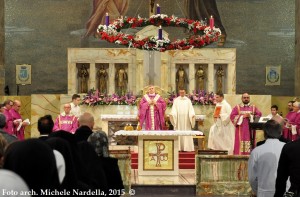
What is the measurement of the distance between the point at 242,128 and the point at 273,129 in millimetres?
9790

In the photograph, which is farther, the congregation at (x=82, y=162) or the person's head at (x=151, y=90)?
the person's head at (x=151, y=90)

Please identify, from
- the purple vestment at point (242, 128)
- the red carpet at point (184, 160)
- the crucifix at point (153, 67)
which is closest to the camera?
the red carpet at point (184, 160)

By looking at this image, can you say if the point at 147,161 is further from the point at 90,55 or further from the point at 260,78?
the point at 260,78

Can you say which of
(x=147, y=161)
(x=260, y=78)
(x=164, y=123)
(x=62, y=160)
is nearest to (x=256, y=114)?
(x=164, y=123)

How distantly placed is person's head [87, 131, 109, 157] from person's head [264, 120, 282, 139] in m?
1.64

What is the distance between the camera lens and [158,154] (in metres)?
14.3

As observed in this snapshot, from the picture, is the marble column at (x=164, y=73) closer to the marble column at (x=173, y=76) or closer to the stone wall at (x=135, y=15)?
the marble column at (x=173, y=76)

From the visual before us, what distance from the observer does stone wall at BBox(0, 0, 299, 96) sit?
24984 mm

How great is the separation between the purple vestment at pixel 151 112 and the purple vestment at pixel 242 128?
1.58m

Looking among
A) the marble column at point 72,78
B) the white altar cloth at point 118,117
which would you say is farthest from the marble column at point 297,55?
the marble column at point 72,78

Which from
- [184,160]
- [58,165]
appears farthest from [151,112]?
[58,165]

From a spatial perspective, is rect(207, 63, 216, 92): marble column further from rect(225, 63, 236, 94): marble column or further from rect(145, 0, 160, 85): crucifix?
rect(145, 0, 160, 85): crucifix

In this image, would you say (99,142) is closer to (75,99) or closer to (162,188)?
(162,188)

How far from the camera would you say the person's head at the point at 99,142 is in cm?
690
